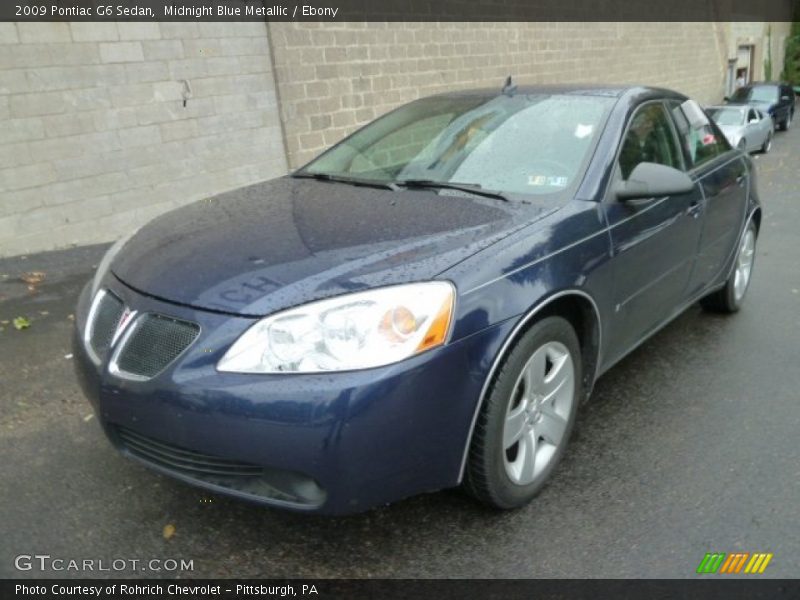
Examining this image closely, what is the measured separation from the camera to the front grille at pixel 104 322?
2373 millimetres

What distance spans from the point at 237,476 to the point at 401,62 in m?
9.05

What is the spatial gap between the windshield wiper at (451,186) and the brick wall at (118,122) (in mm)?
4535

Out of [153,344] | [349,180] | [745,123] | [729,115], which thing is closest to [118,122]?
[349,180]

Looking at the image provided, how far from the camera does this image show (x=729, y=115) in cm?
1536

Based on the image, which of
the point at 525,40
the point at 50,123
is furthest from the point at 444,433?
the point at 525,40

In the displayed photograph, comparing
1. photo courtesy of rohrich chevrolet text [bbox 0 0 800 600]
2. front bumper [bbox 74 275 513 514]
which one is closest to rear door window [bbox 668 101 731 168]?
photo courtesy of rohrich chevrolet text [bbox 0 0 800 600]

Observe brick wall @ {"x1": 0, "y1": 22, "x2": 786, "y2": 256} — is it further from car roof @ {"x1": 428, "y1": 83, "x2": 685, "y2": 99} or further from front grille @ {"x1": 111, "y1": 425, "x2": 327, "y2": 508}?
front grille @ {"x1": 111, "y1": 425, "x2": 327, "y2": 508}

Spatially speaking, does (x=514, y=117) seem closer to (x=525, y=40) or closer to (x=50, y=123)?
(x=50, y=123)

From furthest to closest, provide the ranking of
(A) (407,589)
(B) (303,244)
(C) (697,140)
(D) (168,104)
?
(D) (168,104) < (C) (697,140) < (B) (303,244) < (A) (407,589)

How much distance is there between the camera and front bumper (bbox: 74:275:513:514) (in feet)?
6.54

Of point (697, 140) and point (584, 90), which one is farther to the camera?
point (697, 140)

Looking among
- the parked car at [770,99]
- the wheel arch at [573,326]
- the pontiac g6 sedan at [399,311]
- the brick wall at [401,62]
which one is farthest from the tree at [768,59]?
the wheel arch at [573,326]

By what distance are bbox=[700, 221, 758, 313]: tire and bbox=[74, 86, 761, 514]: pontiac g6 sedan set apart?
1296 millimetres

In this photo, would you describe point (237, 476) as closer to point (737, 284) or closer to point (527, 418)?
point (527, 418)
